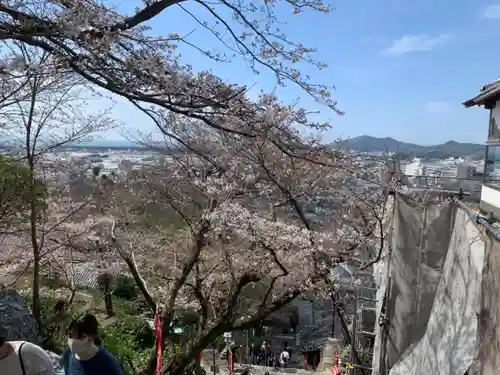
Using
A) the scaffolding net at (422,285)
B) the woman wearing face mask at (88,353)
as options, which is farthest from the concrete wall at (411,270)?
the woman wearing face mask at (88,353)

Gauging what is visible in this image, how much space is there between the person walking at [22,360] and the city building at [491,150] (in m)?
4.30

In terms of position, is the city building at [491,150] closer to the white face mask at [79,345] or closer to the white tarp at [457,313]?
the white tarp at [457,313]

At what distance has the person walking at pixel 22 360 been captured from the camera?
2.80 metres

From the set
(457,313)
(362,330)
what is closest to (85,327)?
(457,313)

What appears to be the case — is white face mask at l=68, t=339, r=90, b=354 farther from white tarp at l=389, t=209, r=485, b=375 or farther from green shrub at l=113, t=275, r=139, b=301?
green shrub at l=113, t=275, r=139, b=301

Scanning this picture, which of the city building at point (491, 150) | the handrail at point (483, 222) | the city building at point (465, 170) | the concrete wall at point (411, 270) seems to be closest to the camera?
the handrail at point (483, 222)

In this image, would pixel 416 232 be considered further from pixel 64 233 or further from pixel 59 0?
pixel 64 233

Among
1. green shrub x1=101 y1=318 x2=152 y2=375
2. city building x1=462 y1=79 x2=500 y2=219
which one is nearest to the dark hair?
city building x1=462 y1=79 x2=500 y2=219

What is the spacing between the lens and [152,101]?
3.15m

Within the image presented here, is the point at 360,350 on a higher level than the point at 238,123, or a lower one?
lower

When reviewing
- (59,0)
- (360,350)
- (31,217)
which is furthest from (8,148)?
(360,350)

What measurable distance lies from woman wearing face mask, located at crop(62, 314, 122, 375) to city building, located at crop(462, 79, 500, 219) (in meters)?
3.91

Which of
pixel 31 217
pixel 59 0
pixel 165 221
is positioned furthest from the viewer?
pixel 165 221

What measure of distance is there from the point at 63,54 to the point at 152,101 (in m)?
0.69
